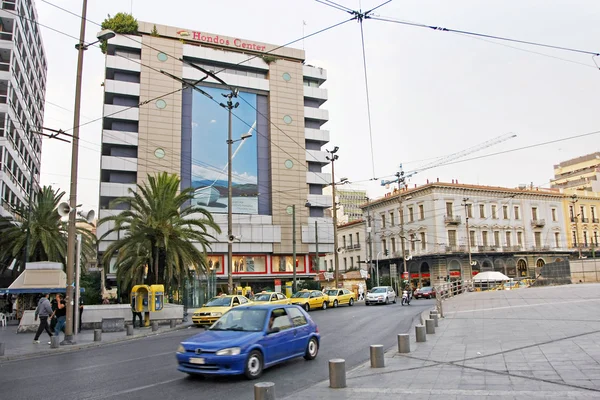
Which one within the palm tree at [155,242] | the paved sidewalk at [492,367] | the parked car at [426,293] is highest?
the palm tree at [155,242]

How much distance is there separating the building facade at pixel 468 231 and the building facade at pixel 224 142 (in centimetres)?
1261

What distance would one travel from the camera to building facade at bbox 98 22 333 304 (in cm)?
5394

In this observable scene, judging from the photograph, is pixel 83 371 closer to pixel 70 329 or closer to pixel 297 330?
pixel 297 330

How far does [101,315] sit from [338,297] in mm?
18049

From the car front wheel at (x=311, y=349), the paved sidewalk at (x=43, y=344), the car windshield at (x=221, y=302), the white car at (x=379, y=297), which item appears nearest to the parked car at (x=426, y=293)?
the white car at (x=379, y=297)

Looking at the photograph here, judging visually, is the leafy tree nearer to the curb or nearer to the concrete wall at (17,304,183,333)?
the concrete wall at (17,304,183,333)

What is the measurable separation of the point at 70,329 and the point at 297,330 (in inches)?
383

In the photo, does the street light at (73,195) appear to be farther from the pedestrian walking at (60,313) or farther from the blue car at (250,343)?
the blue car at (250,343)

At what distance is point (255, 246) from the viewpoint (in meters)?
56.8

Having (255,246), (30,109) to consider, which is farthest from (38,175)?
(255,246)

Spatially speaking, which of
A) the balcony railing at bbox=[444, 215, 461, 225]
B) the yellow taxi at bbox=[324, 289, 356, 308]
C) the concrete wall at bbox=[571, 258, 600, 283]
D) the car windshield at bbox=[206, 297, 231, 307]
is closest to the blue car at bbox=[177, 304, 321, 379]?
the car windshield at bbox=[206, 297, 231, 307]

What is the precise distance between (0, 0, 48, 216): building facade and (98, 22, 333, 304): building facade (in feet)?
25.4

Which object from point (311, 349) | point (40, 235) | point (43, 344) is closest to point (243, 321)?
point (311, 349)

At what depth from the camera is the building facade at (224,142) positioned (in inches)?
2124
